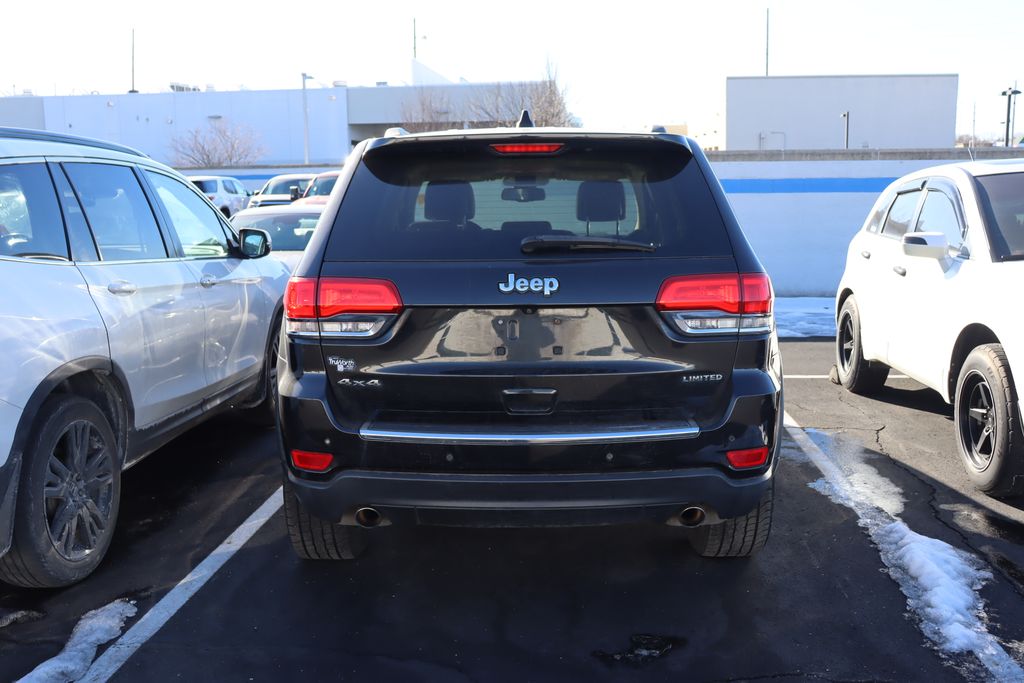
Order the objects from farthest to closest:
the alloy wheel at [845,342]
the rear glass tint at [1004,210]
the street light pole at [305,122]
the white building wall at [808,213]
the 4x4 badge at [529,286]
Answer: the street light pole at [305,122] → the white building wall at [808,213] → the alloy wheel at [845,342] → the rear glass tint at [1004,210] → the 4x4 badge at [529,286]

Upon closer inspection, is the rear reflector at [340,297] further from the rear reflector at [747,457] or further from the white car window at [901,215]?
the white car window at [901,215]

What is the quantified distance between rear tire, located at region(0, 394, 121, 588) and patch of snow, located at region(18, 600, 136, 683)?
0.29 metres

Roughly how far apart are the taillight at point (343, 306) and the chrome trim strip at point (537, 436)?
0.39 metres

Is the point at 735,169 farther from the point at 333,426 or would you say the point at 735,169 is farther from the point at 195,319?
the point at 333,426

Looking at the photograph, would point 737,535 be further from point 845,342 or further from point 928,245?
point 845,342

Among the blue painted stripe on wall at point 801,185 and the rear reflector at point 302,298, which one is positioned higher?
the blue painted stripe on wall at point 801,185

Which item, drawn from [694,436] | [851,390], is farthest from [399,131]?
[851,390]

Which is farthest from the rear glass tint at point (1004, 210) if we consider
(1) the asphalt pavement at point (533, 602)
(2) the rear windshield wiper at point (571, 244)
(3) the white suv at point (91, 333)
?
(3) the white suv at point (91, 333)

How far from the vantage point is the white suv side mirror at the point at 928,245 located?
564 cm

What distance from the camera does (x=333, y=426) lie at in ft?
10.8

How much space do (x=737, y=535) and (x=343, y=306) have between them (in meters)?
1.94

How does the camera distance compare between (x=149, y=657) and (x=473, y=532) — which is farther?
(x=473, y=532)

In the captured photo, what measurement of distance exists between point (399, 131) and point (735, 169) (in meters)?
11.3

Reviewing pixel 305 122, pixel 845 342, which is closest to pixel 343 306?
pixel 845 342
